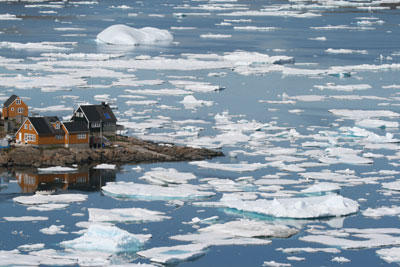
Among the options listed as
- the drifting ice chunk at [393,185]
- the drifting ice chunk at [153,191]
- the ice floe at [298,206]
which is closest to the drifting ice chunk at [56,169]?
the drifting ice chunk at [153,191]

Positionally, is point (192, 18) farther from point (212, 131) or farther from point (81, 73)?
point (212, 131)

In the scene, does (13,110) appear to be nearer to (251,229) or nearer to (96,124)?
(96,124)

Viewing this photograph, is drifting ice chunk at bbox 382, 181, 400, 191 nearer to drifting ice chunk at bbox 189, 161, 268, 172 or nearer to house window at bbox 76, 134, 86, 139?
drifting ice chunk at bbox 189, 161, 268, 172

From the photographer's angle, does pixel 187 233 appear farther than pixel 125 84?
No

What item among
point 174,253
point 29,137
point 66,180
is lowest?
point 174,253

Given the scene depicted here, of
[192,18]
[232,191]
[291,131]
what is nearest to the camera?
[232,191]

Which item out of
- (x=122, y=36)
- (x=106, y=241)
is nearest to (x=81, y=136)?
(x=106, y=241)

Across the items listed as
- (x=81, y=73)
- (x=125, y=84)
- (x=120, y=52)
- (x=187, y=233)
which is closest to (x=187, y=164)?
(x=187, y=233)
